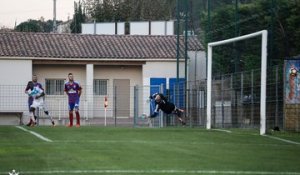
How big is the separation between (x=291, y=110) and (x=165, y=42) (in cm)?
2938

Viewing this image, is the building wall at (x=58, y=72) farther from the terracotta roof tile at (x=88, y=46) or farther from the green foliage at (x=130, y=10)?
the green foliage at (x=130, y=10)

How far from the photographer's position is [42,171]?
11.5 m

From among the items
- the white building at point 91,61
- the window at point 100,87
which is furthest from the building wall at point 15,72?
the window at point 100,87

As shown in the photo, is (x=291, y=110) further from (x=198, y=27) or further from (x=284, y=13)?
(x=198, y=27)

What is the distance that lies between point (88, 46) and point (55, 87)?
436 cm

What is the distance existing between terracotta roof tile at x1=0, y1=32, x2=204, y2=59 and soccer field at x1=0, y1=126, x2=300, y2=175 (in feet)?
94.5

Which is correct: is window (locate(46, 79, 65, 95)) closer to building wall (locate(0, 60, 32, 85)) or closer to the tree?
building wall (locate(0, 60, 32, 85))

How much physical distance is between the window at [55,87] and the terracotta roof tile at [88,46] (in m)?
1.60

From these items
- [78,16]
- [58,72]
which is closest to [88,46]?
[58,72]

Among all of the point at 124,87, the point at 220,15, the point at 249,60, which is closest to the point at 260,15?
the point at 249,60

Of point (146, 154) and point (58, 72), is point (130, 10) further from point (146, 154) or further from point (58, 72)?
point (146, 154)

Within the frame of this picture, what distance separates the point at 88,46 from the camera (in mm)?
52531

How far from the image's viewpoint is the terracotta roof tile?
164ft

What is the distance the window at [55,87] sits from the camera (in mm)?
49281
